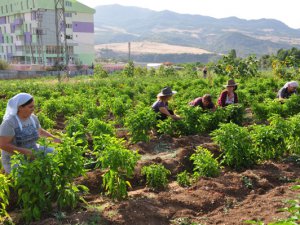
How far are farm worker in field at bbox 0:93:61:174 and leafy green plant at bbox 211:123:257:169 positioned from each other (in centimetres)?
310

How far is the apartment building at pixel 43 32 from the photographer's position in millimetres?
61812

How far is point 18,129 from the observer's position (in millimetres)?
5008

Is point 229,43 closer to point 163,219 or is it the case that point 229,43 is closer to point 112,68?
point 112,68

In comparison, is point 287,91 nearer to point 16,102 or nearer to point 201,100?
point 201,100

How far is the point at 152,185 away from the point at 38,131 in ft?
6.49

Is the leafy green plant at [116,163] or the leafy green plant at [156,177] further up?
the leafy green plant at [116,163]

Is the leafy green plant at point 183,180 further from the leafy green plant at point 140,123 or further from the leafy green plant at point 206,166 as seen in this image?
the leafy green plant at point 140,123

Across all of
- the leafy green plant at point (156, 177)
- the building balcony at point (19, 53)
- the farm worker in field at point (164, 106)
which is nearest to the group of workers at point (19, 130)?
the leafy green plant at point (156, 177)

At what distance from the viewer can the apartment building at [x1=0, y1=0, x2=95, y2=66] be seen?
2434 inches

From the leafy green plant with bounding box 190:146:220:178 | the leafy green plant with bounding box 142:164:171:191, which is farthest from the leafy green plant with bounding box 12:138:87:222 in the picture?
the leafy green plant with bounding box 190:146:220:178

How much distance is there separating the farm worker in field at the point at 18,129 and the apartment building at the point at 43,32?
56112 mm

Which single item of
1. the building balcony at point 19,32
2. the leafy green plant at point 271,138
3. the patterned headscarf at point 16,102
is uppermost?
the building balcony at point 19,32

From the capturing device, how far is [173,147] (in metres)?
7.91

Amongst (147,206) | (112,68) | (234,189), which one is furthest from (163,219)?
(112,68)
